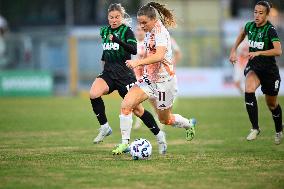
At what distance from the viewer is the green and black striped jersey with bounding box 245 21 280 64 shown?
13.3 metres

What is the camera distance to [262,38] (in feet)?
43.7

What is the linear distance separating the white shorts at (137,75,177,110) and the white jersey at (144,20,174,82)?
0.23 feet

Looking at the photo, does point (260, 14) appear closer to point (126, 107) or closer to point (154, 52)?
point (154, 52)

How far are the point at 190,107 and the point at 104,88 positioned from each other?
11026mm

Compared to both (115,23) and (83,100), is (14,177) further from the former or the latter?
(83,100)

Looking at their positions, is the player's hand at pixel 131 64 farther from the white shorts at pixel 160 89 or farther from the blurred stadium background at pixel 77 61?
the blurred stadium background at pixel 77 61

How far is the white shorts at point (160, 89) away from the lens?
38.8ft

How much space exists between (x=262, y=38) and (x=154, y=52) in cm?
250

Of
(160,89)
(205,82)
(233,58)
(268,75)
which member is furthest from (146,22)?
(205,82)

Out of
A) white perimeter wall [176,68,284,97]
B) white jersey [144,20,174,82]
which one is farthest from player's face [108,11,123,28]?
white perimeter wall [176,68,284,97]

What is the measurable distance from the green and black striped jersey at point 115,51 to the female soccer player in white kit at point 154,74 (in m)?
1.16

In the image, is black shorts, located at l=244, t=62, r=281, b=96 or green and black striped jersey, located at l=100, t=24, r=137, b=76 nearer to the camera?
green and black striped jersey, located at l=100, t=24, r=137, b=76

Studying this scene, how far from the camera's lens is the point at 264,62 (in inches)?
530

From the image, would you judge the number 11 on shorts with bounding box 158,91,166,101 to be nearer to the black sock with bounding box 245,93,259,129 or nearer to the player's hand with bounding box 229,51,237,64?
the player's hand with bounding box 229,51,237,64
